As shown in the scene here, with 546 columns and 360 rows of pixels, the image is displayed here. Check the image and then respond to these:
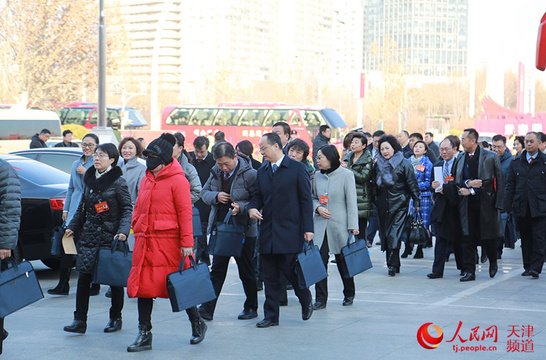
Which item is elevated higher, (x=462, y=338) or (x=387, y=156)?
(x=387, y=156)

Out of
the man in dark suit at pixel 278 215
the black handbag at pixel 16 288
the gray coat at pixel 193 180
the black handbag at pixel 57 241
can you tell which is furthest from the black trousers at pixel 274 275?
the black handbag at pixel 57 241

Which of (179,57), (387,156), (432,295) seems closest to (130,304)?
(432,295)

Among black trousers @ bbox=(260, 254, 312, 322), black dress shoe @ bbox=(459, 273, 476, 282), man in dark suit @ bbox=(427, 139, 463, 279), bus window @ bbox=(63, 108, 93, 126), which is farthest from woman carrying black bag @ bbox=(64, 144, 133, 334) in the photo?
bus window @ bbox=(63, 108, 93, 126)

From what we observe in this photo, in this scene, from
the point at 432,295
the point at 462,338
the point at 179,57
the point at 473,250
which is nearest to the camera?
the point at 462,338

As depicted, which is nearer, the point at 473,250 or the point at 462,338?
the point at 462,338

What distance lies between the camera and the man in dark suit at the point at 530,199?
35.2 ft

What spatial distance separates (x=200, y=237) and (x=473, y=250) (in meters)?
3.50

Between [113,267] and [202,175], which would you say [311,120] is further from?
[113,267]

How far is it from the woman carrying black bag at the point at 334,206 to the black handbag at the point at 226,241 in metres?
1.08

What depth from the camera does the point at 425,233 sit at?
11.4 metres

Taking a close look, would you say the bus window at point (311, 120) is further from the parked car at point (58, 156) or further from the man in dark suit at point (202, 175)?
the man in dark suit at point (202, 175)

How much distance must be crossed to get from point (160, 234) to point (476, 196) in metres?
5.41

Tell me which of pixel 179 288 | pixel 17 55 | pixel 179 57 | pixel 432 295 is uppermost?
pixel 179 57

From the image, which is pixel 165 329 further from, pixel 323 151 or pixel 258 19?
pixel 258 19
